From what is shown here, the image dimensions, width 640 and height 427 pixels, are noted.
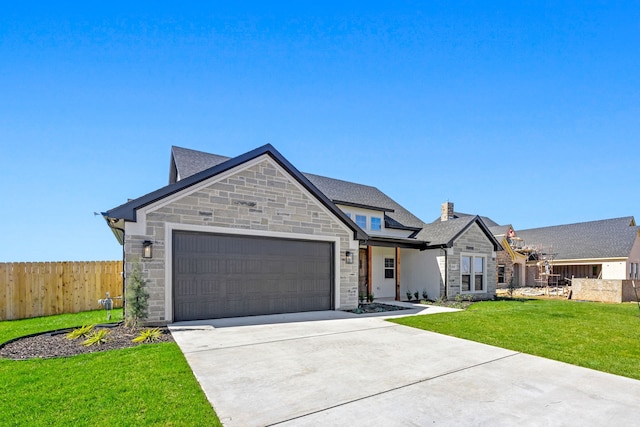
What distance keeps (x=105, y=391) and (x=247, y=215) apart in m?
6.42

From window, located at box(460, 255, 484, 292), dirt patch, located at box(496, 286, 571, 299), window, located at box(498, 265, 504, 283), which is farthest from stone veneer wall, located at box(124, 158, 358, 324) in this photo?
window, located at box(498, 265, 504, 283)

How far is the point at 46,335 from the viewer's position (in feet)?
25.1

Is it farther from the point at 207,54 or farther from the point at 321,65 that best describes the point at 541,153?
the point at 207,54

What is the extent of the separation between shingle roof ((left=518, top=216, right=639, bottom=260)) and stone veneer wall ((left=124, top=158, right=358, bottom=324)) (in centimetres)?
2357

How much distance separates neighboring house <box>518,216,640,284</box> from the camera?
2461 centimetres

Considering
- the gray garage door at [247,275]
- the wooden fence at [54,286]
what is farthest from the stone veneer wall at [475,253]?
the wooden fence at [54,286]

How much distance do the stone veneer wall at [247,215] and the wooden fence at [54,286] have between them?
5.80 m

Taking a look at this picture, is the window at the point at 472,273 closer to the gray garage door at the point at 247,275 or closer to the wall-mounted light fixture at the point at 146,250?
the gray garage door at the point at 247,275

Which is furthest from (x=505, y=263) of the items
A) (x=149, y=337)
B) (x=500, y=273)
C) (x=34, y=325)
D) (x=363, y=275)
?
(x=34, y=325)

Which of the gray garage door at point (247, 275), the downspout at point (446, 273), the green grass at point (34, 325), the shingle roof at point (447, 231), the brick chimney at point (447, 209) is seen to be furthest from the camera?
the brick chimney at point (447, 209)

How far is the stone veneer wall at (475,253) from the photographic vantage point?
16.5 meters

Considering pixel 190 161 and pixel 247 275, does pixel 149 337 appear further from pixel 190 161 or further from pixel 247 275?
pixel 190 161

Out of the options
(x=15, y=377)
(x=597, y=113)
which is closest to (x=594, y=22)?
(x=597, y=113)

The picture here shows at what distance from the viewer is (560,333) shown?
8617 mm
